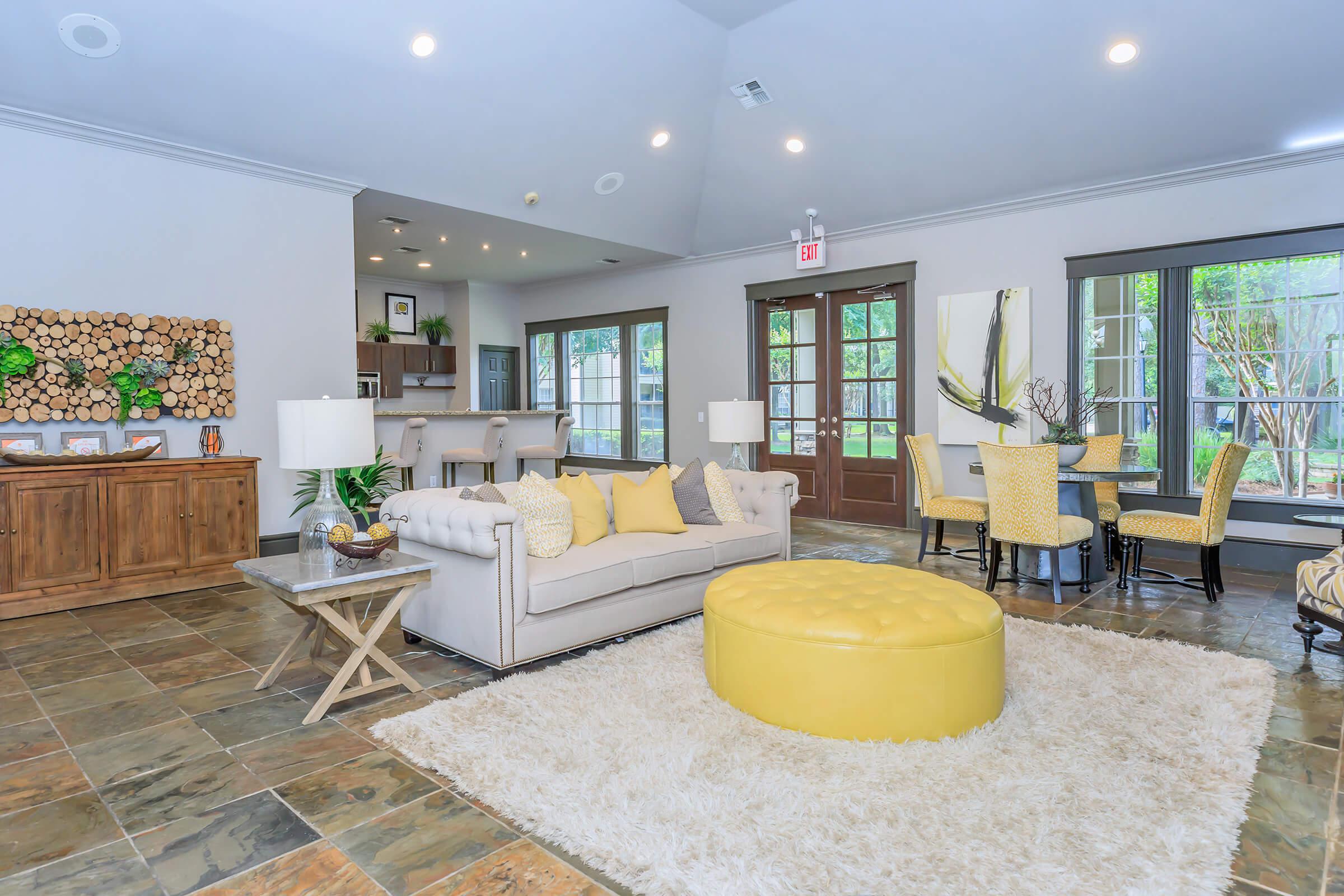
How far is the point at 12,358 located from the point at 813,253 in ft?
20.2

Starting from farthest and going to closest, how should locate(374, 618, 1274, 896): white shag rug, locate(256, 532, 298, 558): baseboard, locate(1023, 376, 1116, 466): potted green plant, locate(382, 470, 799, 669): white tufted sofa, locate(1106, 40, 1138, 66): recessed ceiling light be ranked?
locate(1023, 376, 1116, 466): potted green plant → locate(256, 532, 298, 558): baseboard → locate(1106, 40, 1138, 66): recessed ceiling light → locate(382, 470, 799, 669): white tufted sofa → locate(374, 618, 1274, 896): white shag rug

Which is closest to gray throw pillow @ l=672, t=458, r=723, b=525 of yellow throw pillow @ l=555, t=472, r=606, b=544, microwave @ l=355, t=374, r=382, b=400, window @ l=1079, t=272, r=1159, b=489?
yellow throw pillow @ l=555, t=472, r=606, b=544

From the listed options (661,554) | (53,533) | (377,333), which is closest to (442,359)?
(377,333)

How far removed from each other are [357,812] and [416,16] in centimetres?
437

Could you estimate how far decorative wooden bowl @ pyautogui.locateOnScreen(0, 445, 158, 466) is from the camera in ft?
13.6

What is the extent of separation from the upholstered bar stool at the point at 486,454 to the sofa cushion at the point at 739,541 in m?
3.69

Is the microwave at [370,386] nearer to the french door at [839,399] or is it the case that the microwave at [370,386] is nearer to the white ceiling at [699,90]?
the white ceiling at [699,90]

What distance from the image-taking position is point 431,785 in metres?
2.31

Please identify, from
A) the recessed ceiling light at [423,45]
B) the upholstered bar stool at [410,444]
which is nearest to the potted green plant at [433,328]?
the upholstered bar stool at [410,444]

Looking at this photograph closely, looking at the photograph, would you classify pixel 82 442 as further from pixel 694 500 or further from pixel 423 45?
pixel 694 500

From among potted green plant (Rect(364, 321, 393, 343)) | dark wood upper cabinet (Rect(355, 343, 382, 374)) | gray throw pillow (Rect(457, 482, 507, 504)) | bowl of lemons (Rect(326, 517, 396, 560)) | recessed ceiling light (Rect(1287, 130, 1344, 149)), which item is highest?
recessed ceiling light (Rect(1287, 130, 1344, 149))

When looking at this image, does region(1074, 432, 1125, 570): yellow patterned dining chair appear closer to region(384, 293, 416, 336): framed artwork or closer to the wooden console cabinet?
the wooden console cabinet

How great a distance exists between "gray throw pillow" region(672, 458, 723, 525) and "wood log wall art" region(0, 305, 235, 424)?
123 inches

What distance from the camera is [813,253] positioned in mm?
7492
